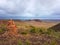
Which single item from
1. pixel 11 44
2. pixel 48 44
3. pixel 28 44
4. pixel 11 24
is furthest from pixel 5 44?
pixel 11 24

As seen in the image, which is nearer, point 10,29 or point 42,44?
point 42,44

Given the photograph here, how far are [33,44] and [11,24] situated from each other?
9980 millimetres

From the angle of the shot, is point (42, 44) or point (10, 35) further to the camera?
point (10, 35)

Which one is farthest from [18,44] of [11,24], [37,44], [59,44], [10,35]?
[11,24]

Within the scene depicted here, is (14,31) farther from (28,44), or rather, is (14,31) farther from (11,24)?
(28,44)

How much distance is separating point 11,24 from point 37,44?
32.7 feet

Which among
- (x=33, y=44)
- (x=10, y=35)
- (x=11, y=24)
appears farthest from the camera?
(x=11, y=24)

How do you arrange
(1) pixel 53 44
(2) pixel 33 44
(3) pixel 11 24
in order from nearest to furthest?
1. (1) pixel 53 44
2. (2) pixel 33 44
3. (3) pixel 11 24

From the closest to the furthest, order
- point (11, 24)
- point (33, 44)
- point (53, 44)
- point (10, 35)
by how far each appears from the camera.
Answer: point (53, 44), point (33, 44), point (10, 35), point (11, 24)

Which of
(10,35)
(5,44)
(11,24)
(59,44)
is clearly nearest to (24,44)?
(5,44)

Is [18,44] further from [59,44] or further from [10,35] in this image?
[10,35]

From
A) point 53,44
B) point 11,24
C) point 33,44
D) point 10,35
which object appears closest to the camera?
point 53,44

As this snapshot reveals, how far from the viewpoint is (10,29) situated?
28.9 meters

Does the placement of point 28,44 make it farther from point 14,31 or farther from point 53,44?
point 14,31
